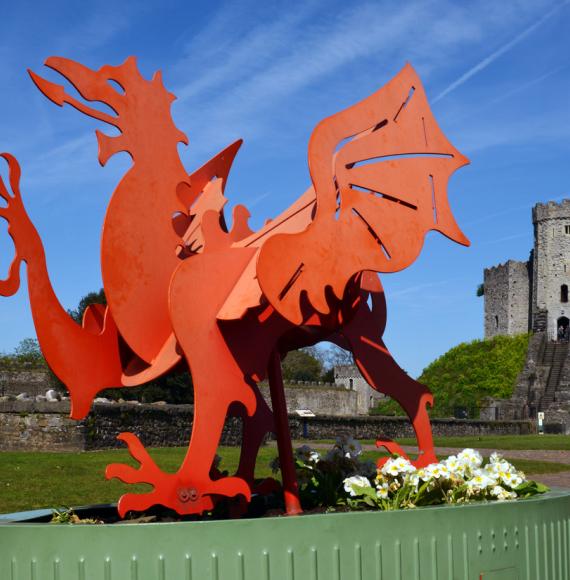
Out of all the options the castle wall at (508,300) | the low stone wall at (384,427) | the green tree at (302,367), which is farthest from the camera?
the green tree at (302,367)

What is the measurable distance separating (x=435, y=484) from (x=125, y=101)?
2.86 m

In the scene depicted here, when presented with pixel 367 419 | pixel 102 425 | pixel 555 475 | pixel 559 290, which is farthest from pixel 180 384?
pixel 559 290

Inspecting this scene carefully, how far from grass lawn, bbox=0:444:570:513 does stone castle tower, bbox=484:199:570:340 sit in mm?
43677

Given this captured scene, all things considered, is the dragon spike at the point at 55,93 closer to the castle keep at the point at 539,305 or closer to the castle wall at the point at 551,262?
the castle keep at the point at 539,305

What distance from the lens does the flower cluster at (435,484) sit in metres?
5.34

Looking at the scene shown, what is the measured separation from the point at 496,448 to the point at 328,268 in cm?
1918

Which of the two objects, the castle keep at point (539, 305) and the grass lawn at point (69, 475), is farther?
the castle keep at point (539, 305)

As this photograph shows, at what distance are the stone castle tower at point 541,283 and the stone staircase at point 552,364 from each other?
389 cm

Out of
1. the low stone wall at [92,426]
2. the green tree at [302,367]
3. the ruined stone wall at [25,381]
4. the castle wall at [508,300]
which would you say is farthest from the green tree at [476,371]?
the low stone wall at [92,426]

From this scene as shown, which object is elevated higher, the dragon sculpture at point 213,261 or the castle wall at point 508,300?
the castle wall at point 508,300

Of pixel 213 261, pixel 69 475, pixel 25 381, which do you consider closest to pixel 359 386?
pixel 25 381

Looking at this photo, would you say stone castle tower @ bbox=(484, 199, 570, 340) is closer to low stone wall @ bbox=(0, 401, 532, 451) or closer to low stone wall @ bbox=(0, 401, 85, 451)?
low stone wall @ bbox=(0, 401, 532, 451)

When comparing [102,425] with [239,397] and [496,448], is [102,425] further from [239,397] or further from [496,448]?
[239,397]

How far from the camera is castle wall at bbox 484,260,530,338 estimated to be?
207 feet
